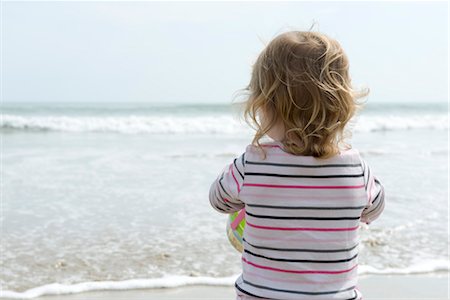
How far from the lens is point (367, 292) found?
11.4ft

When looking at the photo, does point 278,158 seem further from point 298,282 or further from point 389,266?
point 389,266

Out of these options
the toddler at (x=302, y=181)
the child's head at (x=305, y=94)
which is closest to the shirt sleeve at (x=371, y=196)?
the toddler at (x=302, y=181)

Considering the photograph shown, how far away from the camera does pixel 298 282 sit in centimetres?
171

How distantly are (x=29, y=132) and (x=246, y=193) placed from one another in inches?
577

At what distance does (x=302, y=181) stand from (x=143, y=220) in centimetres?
354

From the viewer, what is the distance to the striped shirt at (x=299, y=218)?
1.70 m

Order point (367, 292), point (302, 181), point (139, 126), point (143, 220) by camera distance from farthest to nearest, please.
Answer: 1. point (139, 126)
2. point (143, 220)
3. point (367, 292)
4. point (302, 181)

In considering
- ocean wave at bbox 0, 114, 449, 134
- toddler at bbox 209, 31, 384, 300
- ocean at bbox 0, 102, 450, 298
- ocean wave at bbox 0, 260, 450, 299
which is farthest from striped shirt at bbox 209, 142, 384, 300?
ocean wave at bbox 0, 114, 449, 134

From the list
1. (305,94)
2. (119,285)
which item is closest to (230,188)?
(305,94)

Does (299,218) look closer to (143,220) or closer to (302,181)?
(302,181)

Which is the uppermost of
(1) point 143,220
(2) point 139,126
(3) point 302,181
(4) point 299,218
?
(3) point 302,181

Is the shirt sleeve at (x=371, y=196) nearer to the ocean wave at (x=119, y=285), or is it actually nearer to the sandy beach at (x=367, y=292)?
the sandy beach at (x=367, y=292)

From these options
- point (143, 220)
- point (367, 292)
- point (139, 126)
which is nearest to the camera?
point (367, 292)

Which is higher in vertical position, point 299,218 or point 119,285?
point 299,218
